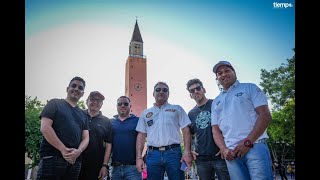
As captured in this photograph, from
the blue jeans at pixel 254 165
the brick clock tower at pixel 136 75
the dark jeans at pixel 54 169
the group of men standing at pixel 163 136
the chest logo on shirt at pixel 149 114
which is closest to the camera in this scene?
the blue jeans at pixel 254 165

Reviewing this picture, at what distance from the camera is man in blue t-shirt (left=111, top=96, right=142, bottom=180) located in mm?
3363

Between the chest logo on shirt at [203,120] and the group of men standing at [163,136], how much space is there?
0.01 metres

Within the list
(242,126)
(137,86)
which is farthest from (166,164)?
(137,86)

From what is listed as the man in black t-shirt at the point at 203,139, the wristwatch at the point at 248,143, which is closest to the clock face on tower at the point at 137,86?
the man in black t-shirt at the point at 203,139

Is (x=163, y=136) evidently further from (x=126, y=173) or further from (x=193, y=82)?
(x=193, y=82)

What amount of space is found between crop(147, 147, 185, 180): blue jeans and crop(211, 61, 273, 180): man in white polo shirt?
69 cm

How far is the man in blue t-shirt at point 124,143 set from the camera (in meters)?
3.36

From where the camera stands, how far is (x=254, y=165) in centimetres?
226

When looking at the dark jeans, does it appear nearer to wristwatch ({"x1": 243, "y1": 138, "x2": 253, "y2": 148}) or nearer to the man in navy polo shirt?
the man in navy polo shirt

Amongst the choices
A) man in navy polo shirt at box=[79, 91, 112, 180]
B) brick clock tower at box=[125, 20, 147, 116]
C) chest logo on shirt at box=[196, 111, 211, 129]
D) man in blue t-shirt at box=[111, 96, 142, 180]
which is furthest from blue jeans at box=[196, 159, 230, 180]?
brick clock tower at box=[125, 20, 147, 116]

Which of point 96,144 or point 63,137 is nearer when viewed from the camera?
point 63,137

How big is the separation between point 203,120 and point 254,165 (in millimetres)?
1176

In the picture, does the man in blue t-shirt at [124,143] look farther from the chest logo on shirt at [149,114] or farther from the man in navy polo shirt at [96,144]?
the chest logo on shirt at [149,114]
